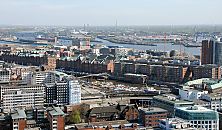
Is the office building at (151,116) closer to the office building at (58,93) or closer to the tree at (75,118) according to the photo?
the tree at (75,118)

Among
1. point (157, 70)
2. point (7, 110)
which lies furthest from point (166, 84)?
point (7, 110)

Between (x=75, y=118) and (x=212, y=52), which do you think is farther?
(x=212, y=52)

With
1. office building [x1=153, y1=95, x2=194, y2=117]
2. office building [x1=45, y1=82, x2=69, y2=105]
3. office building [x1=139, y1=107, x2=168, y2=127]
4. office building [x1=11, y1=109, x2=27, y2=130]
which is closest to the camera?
office building [x1=11, y1=109, x2=27, y2=130]

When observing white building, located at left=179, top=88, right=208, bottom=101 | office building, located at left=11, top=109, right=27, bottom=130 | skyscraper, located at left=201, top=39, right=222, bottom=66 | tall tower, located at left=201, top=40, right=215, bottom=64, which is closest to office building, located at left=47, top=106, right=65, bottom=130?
office building, located at left=11, top=109, right=27, bottom=130

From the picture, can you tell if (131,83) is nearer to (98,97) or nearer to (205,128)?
(98,97)

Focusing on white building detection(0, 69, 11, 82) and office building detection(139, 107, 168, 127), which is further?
white building detection(0, 69, 11, 82)

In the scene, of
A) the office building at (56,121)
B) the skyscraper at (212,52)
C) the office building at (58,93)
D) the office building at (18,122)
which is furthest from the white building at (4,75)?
the skyscraper at (212,52)

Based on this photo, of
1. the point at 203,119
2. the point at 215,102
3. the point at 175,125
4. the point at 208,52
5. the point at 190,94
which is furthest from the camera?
the point at 208,52

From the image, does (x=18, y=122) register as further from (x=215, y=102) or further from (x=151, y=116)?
(x=215, y=102)

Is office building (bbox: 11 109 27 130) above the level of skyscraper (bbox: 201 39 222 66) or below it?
below

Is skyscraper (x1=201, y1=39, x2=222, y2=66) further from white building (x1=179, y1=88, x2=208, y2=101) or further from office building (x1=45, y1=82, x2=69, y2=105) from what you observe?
office building (x1=45, y1=82, x2=69, y2=105)

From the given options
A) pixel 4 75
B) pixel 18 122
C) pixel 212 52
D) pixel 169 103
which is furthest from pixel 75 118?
pixel 212 52
